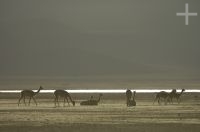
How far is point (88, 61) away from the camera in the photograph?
637ft

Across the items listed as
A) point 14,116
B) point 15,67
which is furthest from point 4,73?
point 14,116

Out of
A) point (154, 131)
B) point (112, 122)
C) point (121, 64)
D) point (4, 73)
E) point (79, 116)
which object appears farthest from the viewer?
point (121, 64)

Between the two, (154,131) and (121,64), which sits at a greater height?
(121,64)

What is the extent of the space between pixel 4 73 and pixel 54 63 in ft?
86.6

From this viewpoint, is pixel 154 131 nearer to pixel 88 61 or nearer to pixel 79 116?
pixel 79 116

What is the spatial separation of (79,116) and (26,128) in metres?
5.77

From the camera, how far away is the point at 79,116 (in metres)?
31.1

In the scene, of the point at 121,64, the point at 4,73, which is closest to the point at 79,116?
the point at 4,73

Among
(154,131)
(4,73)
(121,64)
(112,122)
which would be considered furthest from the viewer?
(121,64)

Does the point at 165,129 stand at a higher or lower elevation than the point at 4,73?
lower

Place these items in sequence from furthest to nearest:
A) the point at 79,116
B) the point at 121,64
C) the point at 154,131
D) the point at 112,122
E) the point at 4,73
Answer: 1. the point at 121,64
2. the point at 4,73
3. the point at 79,116
4. the point at 112,122
5. the point at 154,131

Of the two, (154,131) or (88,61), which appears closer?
(154,131)

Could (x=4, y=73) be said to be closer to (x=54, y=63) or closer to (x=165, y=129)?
(x=54, y=63)

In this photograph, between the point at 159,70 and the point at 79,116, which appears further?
the point at 159,70
